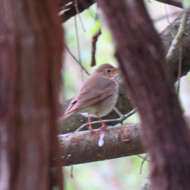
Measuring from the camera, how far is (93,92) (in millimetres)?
4262

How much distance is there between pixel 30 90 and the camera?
37.1 inches

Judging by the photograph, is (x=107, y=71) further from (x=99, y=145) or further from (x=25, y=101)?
(x=25, y=101)

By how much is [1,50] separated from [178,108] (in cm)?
35

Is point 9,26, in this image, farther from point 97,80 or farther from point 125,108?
point 97,80

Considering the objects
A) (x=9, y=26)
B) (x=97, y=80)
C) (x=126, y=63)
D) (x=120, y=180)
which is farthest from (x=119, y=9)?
(x=120, y=180)

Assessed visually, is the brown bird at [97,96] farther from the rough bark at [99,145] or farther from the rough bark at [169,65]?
the rough bark at [99,145]

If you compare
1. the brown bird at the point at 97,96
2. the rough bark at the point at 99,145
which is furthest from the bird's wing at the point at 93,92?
the rough bark at the point at 99,145

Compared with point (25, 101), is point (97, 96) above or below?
above

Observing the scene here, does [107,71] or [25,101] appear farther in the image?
[107,71]

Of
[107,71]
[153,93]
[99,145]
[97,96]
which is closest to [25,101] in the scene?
[153,93]

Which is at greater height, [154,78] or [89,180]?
[89,180]

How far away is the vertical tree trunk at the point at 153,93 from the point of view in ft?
3.19

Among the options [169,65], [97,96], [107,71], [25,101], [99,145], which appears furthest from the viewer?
[107,71]

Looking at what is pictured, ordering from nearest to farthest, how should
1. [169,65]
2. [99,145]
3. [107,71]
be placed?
[99,145] < [169,65] < [107,71]
